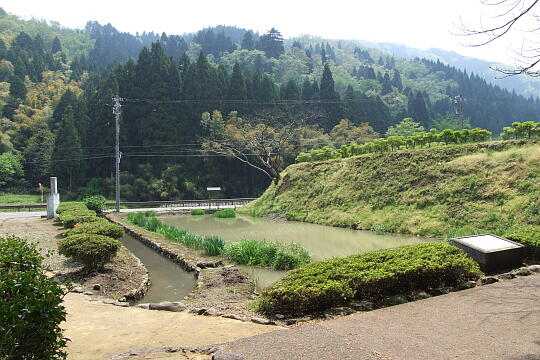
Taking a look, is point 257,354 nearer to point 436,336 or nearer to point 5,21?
point 436,336

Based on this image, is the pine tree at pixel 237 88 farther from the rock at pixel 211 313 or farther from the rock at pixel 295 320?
the rock at pixel 295 320

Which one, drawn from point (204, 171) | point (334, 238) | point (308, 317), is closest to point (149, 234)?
point (334, 238)

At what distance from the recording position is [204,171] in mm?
45094

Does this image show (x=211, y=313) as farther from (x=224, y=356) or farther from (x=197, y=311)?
(x=224, y=356)

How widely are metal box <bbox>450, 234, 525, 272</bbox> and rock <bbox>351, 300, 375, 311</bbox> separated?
8.90 feet

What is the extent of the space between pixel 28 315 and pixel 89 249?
21.1ft

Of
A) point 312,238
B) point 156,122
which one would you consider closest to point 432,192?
point 312,238

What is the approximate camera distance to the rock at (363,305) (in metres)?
5.46

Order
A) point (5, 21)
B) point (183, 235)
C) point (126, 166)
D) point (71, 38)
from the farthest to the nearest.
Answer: point (71, 38) < point (5, 21) < point (126, 166) < point (183, 235)

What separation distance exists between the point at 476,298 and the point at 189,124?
4358 cm

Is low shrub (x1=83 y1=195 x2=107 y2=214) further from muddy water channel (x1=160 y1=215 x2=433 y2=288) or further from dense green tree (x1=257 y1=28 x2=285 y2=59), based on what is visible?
dense green tree (x1=257 y1=28 x2=285 y2=59)

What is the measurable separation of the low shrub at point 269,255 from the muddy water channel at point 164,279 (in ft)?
4.47

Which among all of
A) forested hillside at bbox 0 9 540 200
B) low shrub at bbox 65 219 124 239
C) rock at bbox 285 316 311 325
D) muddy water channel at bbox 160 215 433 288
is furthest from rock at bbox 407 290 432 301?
forested hillside at bbox 0 9 540 200

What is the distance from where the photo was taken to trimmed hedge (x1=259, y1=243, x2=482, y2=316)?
17.6ft
